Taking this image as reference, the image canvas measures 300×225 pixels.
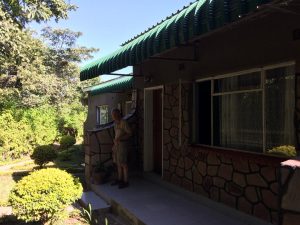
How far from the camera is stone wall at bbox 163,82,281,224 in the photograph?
5555 millimetres

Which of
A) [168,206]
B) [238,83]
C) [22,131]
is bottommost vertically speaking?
[168,206]

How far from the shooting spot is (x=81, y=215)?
23.7ft

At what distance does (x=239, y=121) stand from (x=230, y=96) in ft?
1.72

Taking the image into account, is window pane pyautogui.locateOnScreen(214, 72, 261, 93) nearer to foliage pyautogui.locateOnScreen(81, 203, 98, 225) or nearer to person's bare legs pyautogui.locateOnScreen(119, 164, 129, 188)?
person's bare legs pyautogui.locateOnScreen(119, 164, 129, 188)

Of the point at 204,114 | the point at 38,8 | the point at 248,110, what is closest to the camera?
the point at 248,110

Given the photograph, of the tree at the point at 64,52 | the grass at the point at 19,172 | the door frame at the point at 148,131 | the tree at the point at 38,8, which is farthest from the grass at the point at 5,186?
the tree at the point at 64,52

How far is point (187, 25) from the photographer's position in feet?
17.5

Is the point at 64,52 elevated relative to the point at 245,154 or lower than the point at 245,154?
elevated

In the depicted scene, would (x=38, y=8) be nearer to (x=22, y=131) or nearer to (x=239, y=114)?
(x=22, y=131)

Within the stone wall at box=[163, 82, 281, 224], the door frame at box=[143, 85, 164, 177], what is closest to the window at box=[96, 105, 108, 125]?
the door frame at box=[143, 85, 164, 177]

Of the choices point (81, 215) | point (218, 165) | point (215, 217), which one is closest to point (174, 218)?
point (215, 217)

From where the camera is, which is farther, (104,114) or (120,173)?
(104,114)

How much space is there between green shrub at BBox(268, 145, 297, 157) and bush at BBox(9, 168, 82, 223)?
3.50 metres

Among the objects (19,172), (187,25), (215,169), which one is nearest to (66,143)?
(19,172)
